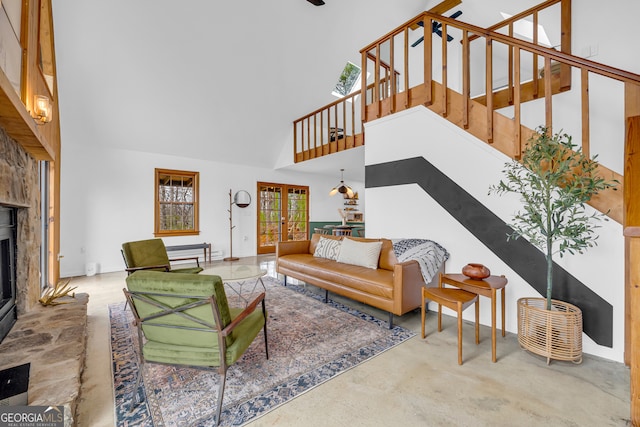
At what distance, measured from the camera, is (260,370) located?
6.47ft

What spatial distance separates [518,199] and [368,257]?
166cm

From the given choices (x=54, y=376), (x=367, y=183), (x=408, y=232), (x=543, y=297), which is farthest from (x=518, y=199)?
(x=54, y=376)

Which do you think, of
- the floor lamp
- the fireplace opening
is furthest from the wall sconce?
the floor lamp

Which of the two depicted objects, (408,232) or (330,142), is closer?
(408,232)

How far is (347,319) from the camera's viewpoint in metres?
2.90

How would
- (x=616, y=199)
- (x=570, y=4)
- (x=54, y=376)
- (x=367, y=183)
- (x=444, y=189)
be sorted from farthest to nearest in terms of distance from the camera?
(x=367, y=183), (x=444, y=189), (x=570, y=4), (x=616, y=199), (x=54, y=376)

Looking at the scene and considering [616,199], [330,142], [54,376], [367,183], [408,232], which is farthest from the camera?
[330,142]

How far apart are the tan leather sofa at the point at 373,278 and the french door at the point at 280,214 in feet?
10.8

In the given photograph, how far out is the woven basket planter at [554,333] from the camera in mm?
2008

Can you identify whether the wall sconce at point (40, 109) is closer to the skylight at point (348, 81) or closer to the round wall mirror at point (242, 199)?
the round wall mirror at point (242, 199)

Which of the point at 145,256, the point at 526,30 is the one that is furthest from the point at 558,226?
the point at 145,256

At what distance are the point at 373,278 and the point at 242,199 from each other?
4.86 m

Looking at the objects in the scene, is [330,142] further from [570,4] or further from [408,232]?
[570,4]

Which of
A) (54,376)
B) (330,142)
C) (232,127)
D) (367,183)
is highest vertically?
(232,127)
